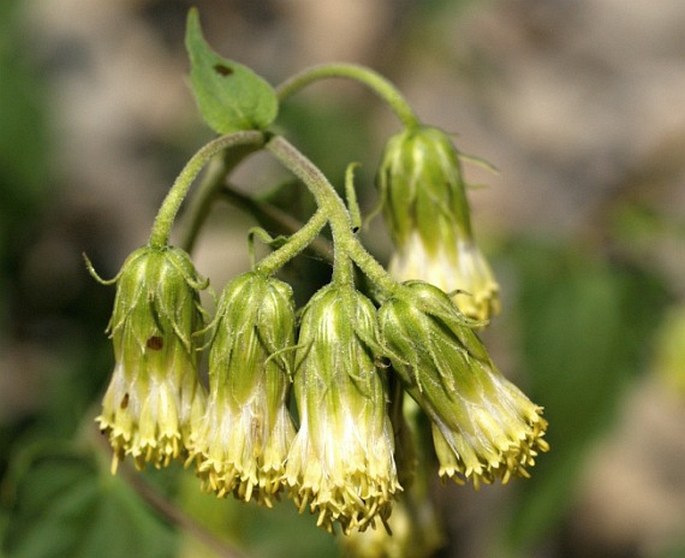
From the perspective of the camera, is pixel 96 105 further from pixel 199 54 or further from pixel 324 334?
pixel 324 334

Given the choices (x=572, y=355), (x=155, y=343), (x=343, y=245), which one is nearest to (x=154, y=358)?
(x=155, y=343)

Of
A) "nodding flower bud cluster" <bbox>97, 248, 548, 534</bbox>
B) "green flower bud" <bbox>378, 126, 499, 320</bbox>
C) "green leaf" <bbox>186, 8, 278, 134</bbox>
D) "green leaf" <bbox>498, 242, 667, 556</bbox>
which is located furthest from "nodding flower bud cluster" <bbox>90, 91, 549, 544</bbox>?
"green leaf" <bbox>498, 242, 667, 556</bbox>

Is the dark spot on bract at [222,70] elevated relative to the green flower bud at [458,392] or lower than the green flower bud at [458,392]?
elevated

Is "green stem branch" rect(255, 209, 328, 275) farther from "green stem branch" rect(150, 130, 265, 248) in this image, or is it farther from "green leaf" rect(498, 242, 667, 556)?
"green leaf" rect(498, 242, 667, 556)

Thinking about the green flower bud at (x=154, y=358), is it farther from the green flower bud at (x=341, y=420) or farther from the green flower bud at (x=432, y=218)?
the green flower bud at (x=432, y=218)

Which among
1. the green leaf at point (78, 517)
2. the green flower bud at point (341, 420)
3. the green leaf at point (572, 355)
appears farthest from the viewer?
the green leaf at point (572, 355)

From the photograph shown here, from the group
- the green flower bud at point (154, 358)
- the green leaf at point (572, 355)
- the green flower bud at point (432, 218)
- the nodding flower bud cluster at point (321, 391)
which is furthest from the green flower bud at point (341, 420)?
the green leaf at point (572, 355)

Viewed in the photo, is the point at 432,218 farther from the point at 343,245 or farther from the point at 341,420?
the point at 341,420
